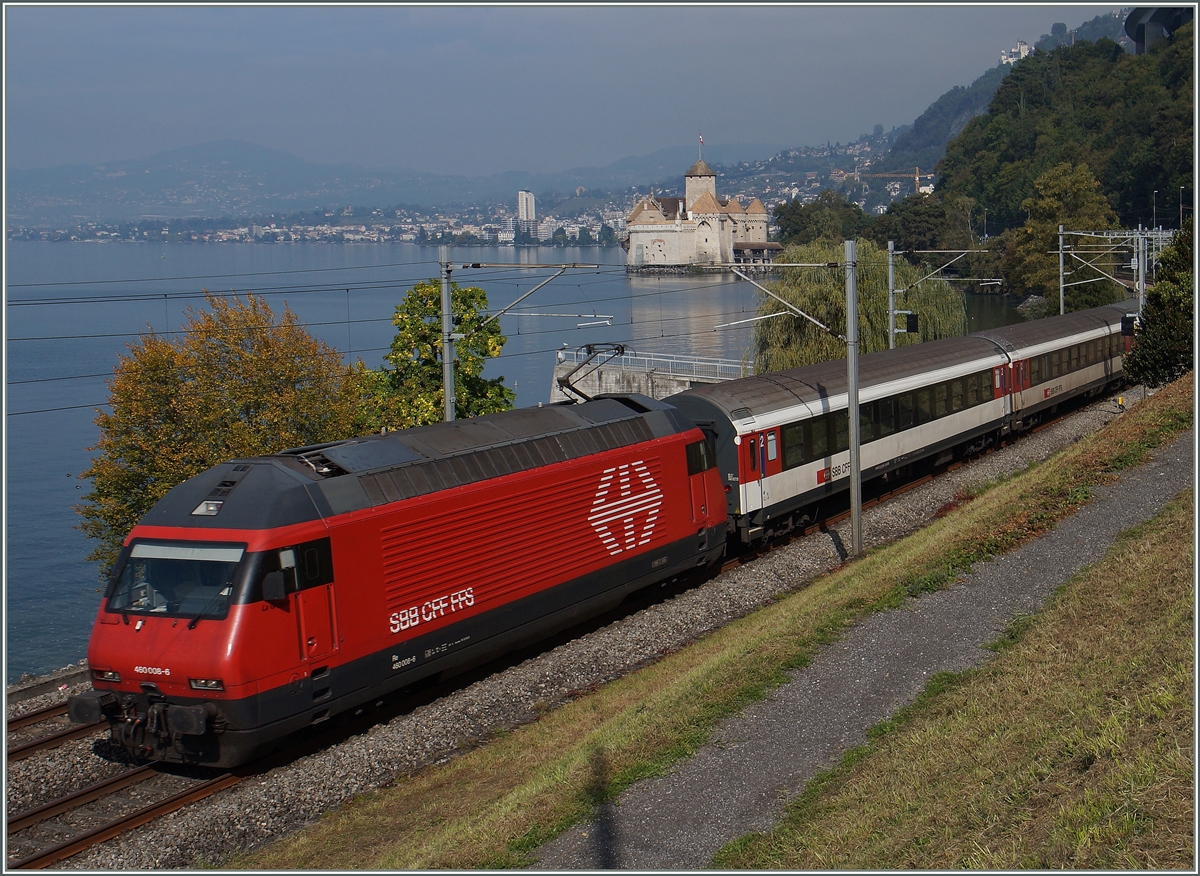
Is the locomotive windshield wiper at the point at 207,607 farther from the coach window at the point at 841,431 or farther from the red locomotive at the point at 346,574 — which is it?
the coach window at the point at 841,431

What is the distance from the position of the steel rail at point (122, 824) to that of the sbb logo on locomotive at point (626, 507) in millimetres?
7026

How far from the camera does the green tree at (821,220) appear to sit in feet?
486

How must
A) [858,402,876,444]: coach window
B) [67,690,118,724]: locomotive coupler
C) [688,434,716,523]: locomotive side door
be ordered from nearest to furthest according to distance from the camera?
1. [67,690,118,724]: locomotive coupler
2. [688,434,716,523]: locomotive side door
3. [858,402,876,444]: coach window

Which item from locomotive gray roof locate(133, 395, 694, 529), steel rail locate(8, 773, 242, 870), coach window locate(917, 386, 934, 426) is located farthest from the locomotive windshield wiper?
coach window locate(917, 386, 934, 426)

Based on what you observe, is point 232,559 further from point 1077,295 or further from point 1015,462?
point 1077,295

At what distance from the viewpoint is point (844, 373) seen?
85.3 ft

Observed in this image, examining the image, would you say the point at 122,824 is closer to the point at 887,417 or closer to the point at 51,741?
the point at 51,741

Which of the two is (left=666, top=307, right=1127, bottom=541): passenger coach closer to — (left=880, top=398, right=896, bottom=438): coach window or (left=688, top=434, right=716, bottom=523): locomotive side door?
(left=880, top=398, right=896, bottom=438): coach window

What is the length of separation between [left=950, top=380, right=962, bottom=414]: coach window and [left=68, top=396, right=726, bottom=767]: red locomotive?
45.2 feet

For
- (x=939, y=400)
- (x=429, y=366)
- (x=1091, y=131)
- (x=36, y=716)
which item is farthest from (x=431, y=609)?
(x=1091, y=131)

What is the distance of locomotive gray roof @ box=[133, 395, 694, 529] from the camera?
42.8 feet

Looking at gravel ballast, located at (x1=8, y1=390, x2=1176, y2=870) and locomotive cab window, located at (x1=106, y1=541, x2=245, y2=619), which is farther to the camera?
locomotive cab window, located at (x1=106, y1=541, x2=245, y2=619)

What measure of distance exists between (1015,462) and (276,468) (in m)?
22.2

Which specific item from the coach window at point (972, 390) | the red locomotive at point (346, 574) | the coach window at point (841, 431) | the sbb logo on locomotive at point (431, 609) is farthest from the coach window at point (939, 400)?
the sbb logo on locomotive at point (431, 609)
